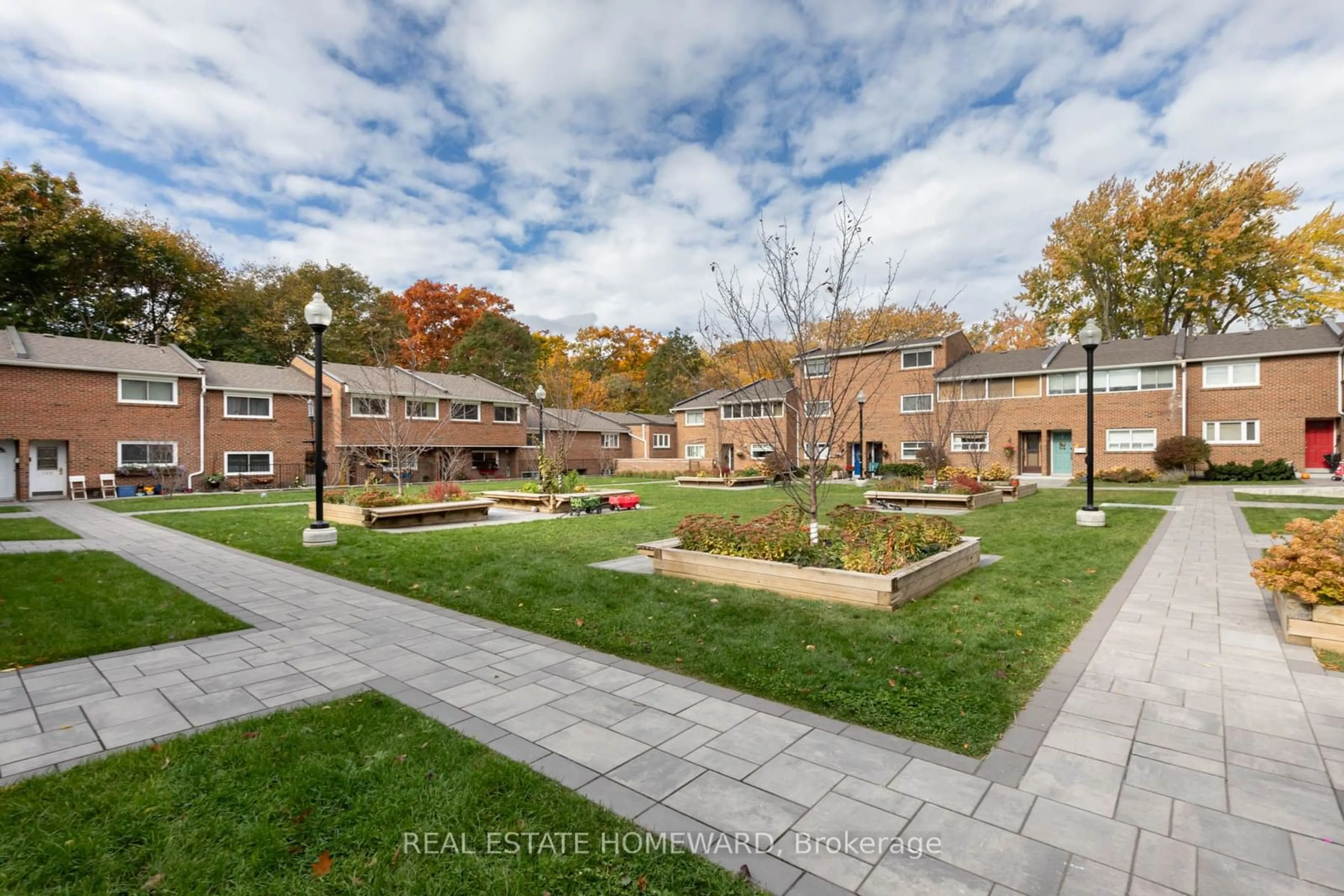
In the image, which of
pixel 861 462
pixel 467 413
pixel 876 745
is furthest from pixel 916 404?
pixel 876 745

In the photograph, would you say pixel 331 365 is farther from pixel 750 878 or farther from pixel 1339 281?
pixel 1339 281

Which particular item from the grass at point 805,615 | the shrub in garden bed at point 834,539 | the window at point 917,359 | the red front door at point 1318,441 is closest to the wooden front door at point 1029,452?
the window at point 917,359

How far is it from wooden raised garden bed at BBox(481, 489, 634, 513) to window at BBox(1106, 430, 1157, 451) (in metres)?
24.6

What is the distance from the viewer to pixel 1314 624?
4.92 meters

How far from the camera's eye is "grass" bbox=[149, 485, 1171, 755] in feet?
13.2

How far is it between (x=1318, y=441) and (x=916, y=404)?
1580 cm

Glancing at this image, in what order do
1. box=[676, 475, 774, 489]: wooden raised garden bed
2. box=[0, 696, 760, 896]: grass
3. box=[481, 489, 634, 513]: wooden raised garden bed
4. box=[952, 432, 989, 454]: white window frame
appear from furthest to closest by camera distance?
box=[952, 432, 989, 454]: white window frame < box=[676, 475, 774, 489]: wooden raised garden bed < box=[481, 489, 634, 513]: wooden raised garden bed < box=[0, 696, 760, 896]: grass

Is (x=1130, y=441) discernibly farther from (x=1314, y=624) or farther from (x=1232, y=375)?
(x=1314, y=624)

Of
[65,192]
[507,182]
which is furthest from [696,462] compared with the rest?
[65,192]

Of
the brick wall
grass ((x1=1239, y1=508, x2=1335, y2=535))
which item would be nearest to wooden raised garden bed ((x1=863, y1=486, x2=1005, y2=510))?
grass ((x1=1239, y1=508, x2=1335, y2=535))

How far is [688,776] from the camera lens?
10.0 feet

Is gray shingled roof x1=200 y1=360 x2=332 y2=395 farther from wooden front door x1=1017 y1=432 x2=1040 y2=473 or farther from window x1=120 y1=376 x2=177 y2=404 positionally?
wooden front door x1=1017 y1=432 x2=1040 y2=473

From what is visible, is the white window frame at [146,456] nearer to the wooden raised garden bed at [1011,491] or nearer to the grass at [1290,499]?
the wooden raised garden bed at [1011,491]

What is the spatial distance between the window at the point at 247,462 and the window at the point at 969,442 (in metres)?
Result: 33.0
